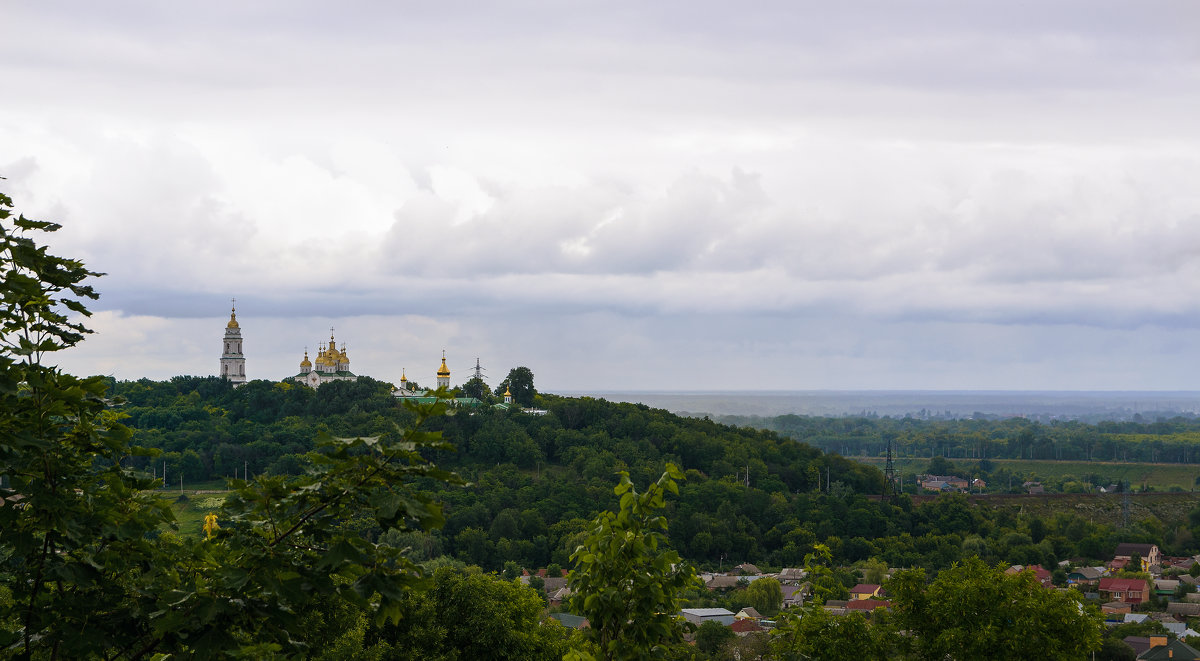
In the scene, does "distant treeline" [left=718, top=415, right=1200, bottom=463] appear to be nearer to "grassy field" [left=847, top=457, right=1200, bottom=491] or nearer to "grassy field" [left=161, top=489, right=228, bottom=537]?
"grassy field" [left=847, top=457, right=1200, bottom=491]

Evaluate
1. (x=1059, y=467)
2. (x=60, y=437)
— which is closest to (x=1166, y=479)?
(x=1059, y=467)

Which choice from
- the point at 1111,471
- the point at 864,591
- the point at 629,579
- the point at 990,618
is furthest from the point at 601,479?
the point at 1111,471

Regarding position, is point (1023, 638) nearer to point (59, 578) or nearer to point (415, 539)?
point (59, 578)

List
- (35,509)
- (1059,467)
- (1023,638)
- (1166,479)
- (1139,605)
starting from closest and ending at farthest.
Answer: (35,509)
(1023,638)
(1139,605)
(1166,479)
(1059,467)

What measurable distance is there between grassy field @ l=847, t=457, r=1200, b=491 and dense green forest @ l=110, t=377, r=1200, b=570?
3594cm

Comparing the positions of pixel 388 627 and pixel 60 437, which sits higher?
pixel 60 437

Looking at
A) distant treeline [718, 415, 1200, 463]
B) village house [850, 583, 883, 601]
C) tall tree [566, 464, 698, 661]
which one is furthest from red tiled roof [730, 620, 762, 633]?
distant treeline [718, 415, 1200, 463]

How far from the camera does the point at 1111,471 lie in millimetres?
108000

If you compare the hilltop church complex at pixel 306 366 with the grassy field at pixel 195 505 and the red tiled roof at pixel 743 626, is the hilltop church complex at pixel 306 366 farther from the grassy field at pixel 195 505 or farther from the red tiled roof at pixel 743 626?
the red tiled roof at pixel 743 626

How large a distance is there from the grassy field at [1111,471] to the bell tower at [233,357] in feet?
244

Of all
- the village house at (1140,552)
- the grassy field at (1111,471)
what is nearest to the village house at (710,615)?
the village house at (1140,552)

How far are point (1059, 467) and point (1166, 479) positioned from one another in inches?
563

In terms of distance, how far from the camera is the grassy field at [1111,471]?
332 feet

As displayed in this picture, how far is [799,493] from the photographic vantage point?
72375 millimetres
